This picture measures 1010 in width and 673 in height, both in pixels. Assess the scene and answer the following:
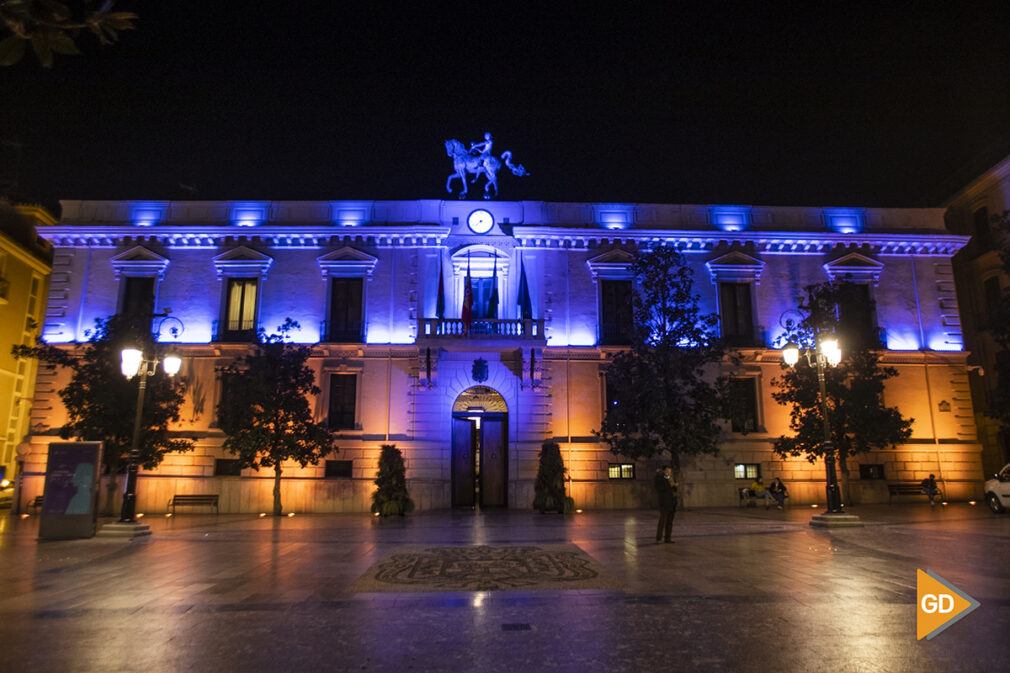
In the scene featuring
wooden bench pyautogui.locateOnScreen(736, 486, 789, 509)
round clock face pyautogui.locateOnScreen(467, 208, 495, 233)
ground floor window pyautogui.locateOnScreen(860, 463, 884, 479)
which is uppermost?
round clock face pyautogui.locateOnScreen(467, 208, 495, 233)

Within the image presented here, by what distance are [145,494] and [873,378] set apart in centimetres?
2876

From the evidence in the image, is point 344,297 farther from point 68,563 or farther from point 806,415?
point 806,415

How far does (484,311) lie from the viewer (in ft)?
83.5

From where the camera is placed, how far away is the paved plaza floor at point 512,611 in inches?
209

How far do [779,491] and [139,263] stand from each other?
28.0m

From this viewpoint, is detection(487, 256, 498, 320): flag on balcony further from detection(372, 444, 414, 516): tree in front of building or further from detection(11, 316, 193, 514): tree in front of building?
detection(11, 316, 193, 514): tree in front of building

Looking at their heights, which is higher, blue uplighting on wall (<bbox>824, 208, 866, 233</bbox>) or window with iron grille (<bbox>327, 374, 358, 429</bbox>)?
blue uplighting on wall (<bbox>824, 208, 866, 233</bbox>)

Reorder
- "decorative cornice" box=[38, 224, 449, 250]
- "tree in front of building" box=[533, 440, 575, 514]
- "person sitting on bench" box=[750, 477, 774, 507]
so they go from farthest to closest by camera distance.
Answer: "decorative cornice" box=[38, 224, 449, 250] → "person sitting on bench" box=[750, 477, 774, 507] → "tree in front of building" box=[533, 440, 575, 514]

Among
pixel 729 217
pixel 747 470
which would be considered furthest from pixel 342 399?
Result: pixel 729 217

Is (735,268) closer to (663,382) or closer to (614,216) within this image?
(614,216)

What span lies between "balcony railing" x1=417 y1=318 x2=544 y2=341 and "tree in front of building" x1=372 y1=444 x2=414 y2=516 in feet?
15.7

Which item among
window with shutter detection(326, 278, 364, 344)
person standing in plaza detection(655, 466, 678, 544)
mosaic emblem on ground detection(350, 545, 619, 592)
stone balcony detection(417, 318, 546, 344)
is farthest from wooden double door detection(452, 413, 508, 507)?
mosaic emblem on ground detection(350, 545, 619, 592)

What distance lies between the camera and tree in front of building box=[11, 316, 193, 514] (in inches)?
832

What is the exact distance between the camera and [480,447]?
25.1m
